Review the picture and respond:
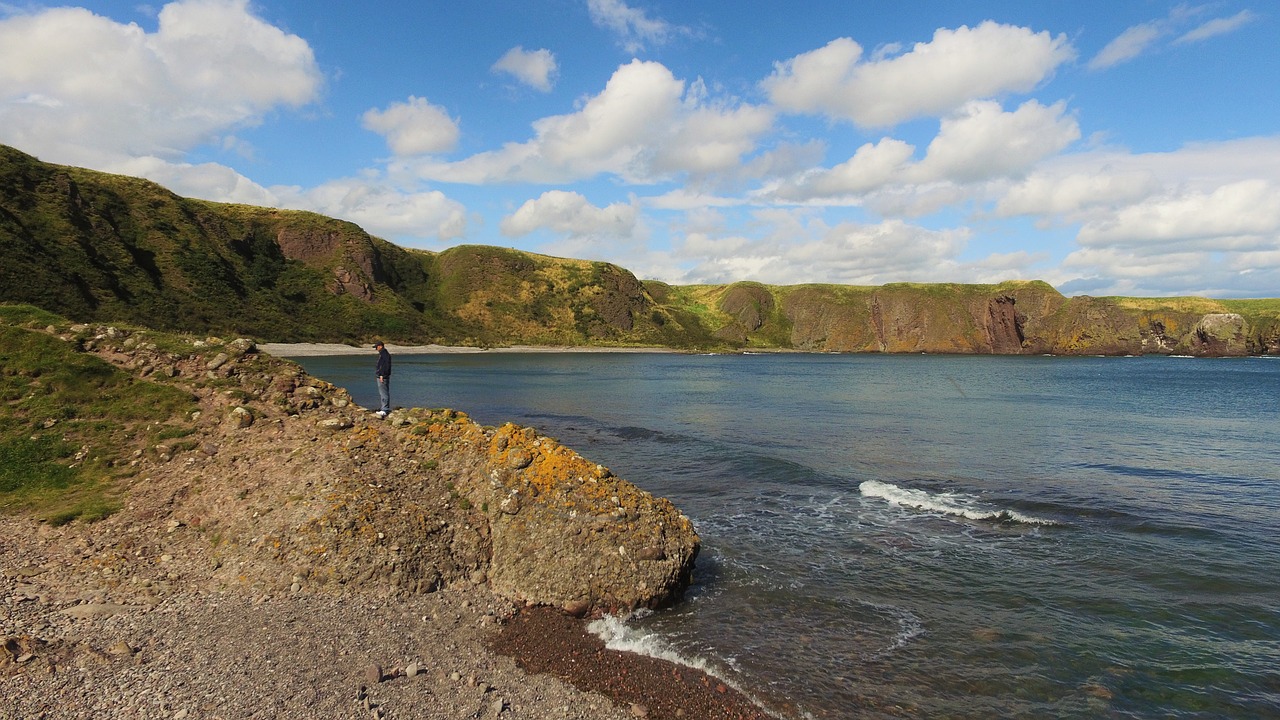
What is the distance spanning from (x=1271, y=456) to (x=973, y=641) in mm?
33911

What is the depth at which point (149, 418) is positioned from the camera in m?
15.3

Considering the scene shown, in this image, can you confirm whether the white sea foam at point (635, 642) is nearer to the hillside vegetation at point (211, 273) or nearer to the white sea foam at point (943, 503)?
the white sea foam at point (943, 503)

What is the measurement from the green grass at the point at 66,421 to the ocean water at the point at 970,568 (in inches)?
488

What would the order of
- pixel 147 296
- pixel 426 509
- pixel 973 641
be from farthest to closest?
1. pixel 147 296
2. pixel 426 509
3. pixel 973 641

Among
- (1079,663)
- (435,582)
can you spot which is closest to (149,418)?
(435,582)

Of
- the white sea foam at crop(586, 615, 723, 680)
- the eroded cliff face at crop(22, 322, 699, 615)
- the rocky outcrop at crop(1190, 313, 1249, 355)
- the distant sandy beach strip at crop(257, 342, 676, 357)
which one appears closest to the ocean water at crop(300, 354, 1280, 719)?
the white sea foam at crop(586, 615, 723, 680)

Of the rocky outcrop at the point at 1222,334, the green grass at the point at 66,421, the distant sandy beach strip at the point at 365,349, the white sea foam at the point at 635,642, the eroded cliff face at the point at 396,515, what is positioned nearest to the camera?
the white sea foam at the point at 635,642

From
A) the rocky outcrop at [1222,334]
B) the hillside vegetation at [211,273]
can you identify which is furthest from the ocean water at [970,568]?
the rocky outcrop at [1222,334]

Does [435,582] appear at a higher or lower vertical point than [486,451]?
lower

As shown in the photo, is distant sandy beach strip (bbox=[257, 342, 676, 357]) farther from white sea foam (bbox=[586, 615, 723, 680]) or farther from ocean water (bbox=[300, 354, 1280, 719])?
white sea foam (bbox=[586, 615, 723, 680])

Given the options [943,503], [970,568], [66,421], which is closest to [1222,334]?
[943,503]

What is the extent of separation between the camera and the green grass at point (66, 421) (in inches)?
499

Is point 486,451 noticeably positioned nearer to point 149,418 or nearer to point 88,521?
point 88,521

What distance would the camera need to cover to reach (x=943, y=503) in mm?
20656
